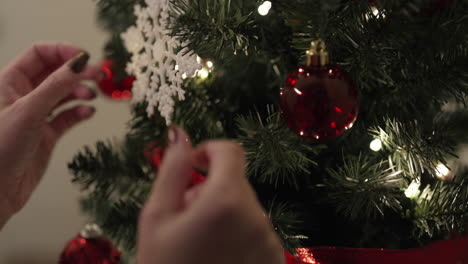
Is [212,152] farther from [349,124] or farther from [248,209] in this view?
[349,124]

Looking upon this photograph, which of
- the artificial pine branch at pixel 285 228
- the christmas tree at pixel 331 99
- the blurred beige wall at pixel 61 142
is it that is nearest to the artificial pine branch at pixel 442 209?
the christmas tree at pixel 331 99

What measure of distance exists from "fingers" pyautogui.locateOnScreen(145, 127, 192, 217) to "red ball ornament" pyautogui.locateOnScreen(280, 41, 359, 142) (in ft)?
0.47

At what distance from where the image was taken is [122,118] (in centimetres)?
129

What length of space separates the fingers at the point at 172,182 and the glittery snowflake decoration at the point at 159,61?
23 centimetres

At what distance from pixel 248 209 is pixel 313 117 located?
15cm

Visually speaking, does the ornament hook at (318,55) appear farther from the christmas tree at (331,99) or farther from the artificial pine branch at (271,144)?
the artificial pine branch at (271,144)

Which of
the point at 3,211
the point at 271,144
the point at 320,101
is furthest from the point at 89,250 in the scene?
the point at 320,101

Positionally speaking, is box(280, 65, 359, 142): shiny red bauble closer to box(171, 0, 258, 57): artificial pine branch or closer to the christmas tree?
the christmas tree

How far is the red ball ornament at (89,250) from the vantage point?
2.48 ft

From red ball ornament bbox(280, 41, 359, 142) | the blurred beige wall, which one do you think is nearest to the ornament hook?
red ball ornament bbox(280, 41, 359, 142)

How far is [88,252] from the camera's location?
0.76 metres

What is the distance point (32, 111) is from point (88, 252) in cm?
32

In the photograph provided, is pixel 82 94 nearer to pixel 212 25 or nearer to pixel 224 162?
pixel 212 25

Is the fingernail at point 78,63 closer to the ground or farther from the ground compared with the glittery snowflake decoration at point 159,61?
farther from the ground
